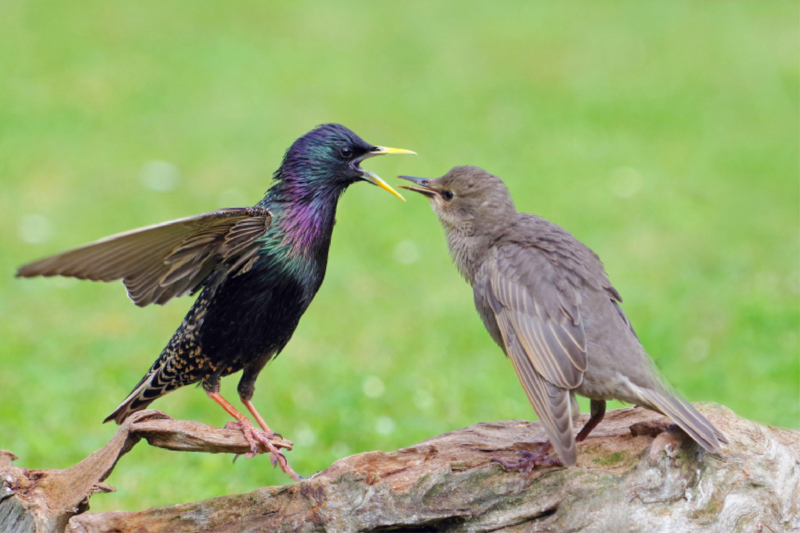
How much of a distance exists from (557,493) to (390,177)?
26.6 ft

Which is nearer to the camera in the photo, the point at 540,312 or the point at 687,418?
the point at 687,418

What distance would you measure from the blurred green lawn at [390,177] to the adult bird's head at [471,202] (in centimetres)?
226

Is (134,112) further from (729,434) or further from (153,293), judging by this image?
(729,434)

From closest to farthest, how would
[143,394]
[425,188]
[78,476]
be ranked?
[78,476] < [143,394] < [425,188]

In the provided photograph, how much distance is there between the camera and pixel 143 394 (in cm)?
468

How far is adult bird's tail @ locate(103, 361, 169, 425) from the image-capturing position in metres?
4.60

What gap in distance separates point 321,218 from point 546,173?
26.5ft

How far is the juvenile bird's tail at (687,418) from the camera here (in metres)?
3.72

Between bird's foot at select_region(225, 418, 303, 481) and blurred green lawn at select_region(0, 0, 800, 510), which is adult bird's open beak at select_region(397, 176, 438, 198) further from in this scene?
blurred green lawn at select_region(0, 0, 800, 510)

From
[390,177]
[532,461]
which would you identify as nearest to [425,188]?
[532,461]

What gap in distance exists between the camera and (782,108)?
14.5 m

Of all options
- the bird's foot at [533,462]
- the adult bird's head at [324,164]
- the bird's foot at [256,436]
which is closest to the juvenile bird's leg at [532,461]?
the bird's foot at [533,462]

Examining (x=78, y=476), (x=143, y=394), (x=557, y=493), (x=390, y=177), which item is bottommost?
(x=557, y=493)

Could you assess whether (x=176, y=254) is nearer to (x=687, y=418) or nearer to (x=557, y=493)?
(x=557, y=493)
